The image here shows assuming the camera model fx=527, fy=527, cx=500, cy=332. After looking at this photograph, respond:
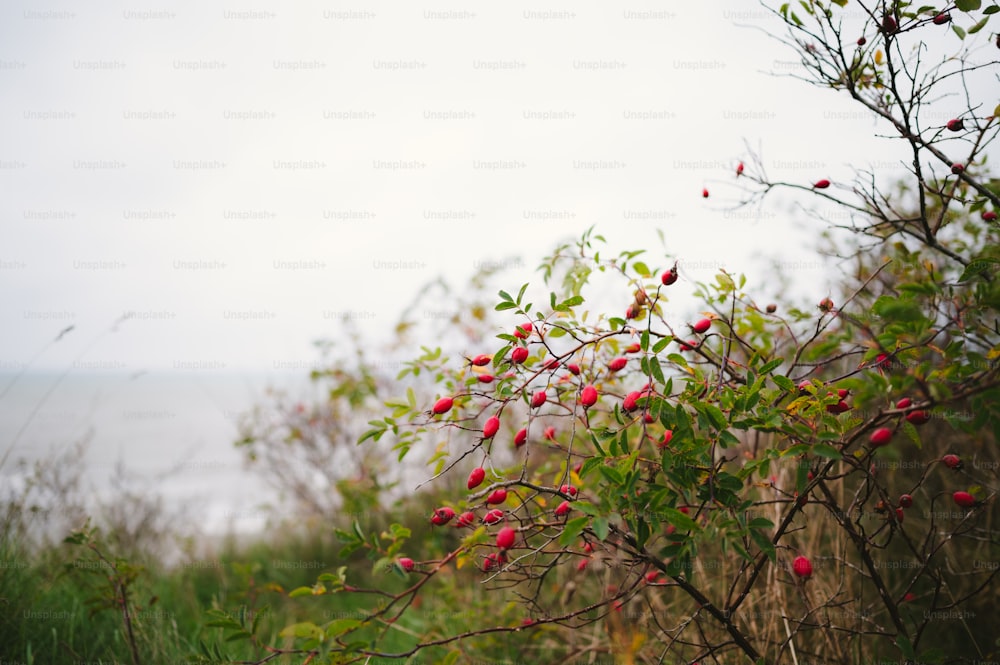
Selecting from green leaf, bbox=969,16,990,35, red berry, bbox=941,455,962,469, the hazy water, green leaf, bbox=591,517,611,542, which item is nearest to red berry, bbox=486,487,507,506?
green leaf, bbox=591,517,611,542

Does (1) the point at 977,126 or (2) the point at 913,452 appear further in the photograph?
(2) the point at 913,452

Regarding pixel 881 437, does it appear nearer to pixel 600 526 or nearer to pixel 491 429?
pixel 600 526

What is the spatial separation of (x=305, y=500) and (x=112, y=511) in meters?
1.39

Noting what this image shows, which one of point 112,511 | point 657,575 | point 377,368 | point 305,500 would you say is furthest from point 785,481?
→ point 112,511

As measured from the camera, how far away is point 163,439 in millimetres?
20906

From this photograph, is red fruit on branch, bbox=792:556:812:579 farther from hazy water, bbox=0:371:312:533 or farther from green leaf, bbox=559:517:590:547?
hazy water, bbox=0:371:312:533

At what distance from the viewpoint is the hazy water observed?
179 inches

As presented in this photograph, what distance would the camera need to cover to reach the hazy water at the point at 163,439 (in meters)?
4.55

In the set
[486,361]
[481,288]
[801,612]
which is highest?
[481,288]

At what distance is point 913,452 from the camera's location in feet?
9.16

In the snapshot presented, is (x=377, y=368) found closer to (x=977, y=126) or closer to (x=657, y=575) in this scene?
(x=657, y=575)

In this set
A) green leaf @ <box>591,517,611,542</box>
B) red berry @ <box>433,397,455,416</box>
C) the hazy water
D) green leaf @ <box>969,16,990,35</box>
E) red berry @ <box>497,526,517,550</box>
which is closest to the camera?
green leaf @ <box>591,517,611,542</box>

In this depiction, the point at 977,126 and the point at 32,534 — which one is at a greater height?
the point at 977,126

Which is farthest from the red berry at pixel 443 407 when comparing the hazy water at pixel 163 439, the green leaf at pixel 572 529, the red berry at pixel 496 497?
the hazy water at pixel 163 439
